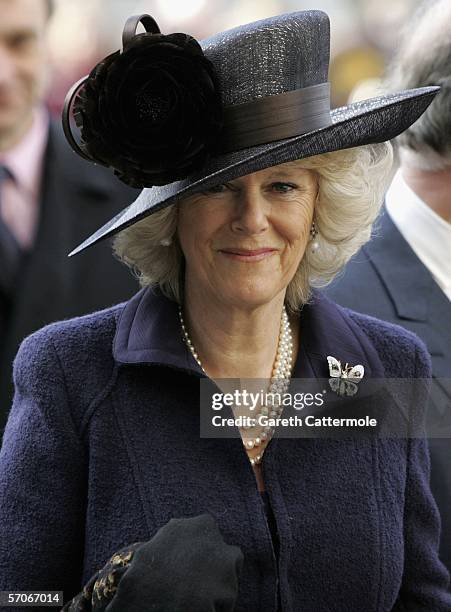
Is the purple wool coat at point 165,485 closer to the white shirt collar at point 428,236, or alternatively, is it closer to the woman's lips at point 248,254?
the woman's lips at point 248,254

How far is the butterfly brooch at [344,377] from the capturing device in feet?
6.07

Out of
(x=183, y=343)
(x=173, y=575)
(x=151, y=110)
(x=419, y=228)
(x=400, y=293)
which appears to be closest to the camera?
(x=173, y=575)

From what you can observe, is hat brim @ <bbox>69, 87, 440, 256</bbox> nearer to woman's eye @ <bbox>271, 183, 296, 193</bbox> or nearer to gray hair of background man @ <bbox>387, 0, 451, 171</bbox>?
woman's eye @ <bbox>271, 183, 296, 193</bbox>

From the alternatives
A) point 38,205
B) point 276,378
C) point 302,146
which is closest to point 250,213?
point 302,146

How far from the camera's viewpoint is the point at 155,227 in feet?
5.86

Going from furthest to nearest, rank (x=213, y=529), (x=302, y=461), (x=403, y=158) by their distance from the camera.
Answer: (x=403, y=158) → (x=302, y=461) → (x=213, y=529)

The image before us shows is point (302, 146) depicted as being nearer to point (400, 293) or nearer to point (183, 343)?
point (183, 343)

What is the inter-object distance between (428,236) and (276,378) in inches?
25.2

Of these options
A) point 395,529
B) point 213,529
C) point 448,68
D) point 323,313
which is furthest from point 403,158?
point 213,529

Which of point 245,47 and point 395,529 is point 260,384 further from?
point 245,47

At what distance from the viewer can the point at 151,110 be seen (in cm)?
153

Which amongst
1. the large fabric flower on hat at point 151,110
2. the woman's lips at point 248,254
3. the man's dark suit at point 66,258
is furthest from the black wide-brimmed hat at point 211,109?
the man's dark suit at point 66,258

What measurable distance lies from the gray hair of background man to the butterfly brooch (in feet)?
2.31

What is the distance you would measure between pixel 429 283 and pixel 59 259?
2.70 ft
